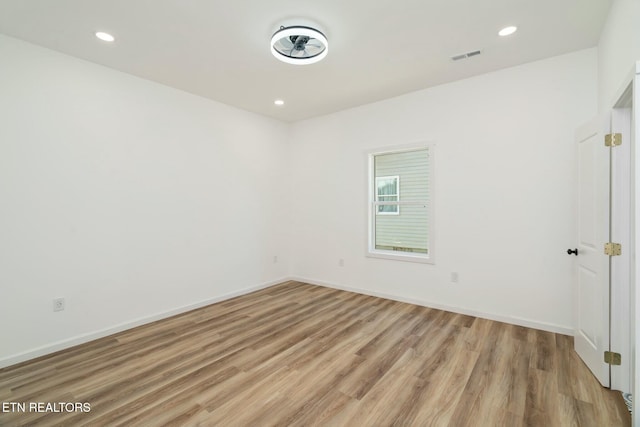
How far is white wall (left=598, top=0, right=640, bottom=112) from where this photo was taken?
1.85 meters

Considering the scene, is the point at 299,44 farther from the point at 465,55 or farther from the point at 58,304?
the point at 58,304

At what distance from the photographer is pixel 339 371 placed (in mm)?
2453

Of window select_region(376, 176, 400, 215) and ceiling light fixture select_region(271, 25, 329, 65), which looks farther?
window select_region(376, 176, 400, 215)

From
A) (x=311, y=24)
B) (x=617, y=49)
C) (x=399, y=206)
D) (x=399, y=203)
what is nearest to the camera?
(x=617, y=49)

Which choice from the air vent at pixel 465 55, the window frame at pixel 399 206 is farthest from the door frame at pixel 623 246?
the window frame at pixel 399 206

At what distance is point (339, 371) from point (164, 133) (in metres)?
3.51

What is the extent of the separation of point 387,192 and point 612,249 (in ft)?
9.68

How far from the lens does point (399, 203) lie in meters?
4.51

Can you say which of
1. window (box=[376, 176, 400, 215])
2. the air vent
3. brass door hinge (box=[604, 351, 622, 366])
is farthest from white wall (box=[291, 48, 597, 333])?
brass door hinge (box=[604, 351, 622, 366])

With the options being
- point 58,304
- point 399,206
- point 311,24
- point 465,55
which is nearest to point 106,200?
point 58,304

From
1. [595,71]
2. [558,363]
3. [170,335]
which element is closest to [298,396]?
[170,335]

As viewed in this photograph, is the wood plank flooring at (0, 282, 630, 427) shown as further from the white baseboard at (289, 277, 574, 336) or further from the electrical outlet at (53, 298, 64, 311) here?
the electrical outlet at (53, 298, 64, 311)

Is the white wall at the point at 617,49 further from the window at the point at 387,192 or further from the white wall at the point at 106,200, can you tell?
the white wall at the point at 106,200

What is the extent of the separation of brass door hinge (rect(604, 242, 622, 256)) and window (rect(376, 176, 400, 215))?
2.72 metres
